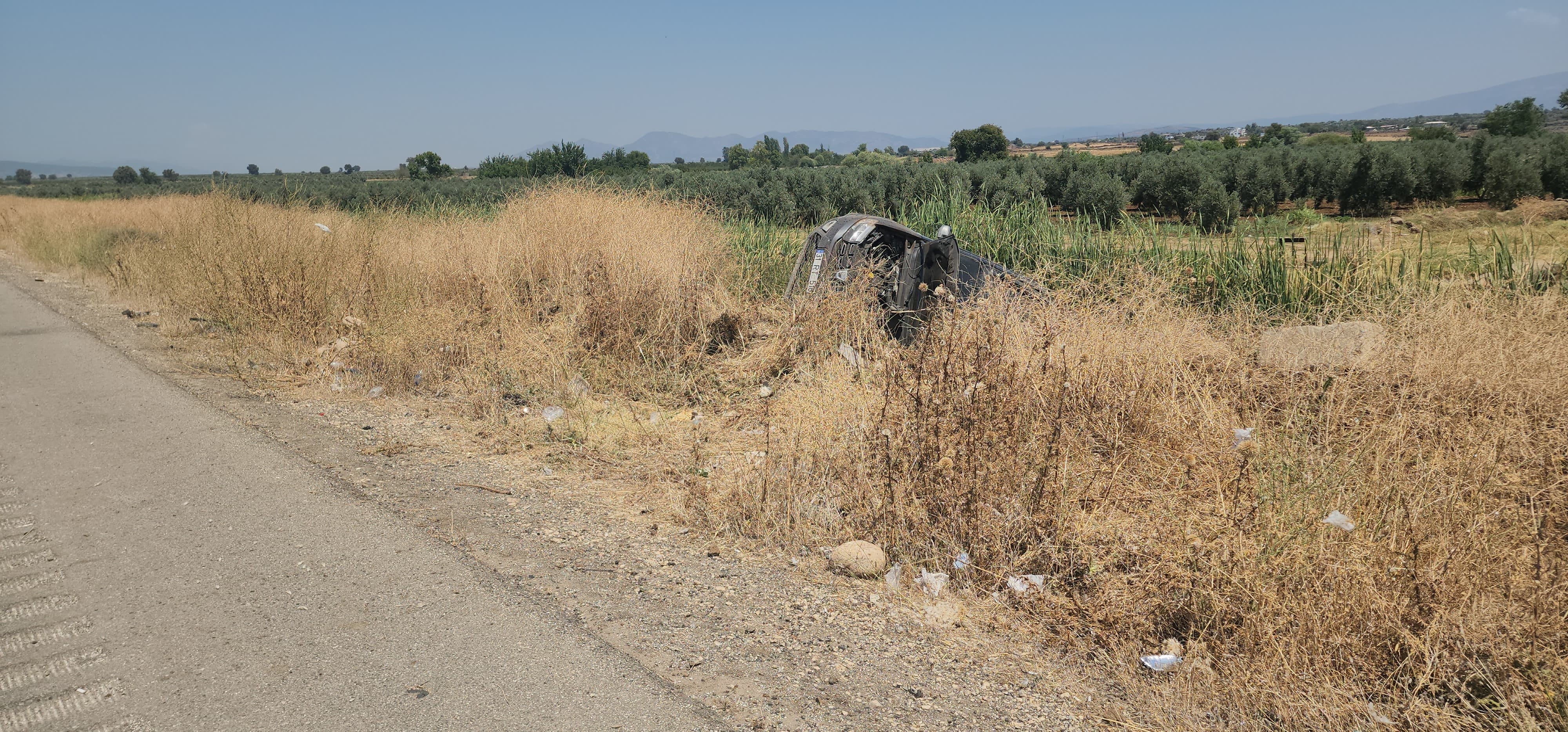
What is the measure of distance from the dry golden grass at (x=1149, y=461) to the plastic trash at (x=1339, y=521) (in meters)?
0.08

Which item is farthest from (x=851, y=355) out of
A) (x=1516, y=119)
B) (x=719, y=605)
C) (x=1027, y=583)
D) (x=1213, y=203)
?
(x=1516, y=119)

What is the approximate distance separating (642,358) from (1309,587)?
5.99 metres

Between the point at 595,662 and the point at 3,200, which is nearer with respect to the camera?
the point at 595,662

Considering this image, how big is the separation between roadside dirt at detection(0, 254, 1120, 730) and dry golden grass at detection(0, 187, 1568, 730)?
23 cm

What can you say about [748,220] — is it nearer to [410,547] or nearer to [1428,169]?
[410,547]

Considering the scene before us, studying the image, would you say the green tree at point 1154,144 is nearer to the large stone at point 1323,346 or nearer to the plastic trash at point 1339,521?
the large stone at point 1323,346

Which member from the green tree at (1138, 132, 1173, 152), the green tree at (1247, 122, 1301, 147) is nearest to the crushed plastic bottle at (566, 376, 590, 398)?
the green tree at (1138, 132, 1173, 152)

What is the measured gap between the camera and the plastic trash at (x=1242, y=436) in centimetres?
401

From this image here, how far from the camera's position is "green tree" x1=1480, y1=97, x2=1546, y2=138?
29.2 m

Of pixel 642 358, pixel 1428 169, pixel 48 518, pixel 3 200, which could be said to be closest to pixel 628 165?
pixel 3 200

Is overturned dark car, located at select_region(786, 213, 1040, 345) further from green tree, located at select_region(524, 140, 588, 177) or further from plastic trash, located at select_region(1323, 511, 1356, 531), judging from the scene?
green tree, located at select_region(524, 140, 588, 177)

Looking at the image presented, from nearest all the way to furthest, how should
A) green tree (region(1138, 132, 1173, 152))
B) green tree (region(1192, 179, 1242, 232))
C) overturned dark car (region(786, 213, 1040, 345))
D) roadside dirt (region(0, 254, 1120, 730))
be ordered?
1. roadside dirt (region(0, 254, 1120, 730))
2. overturned dark car (region(786, 213, 1040, 345))
3. green tree (region(1192, 179, 1242, 232))
4. green tree (region(1138, 132, 1173, 152))

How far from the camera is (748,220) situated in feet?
45.9

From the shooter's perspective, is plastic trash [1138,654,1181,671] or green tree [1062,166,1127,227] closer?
plastic trash [1138,654,1181,671]
